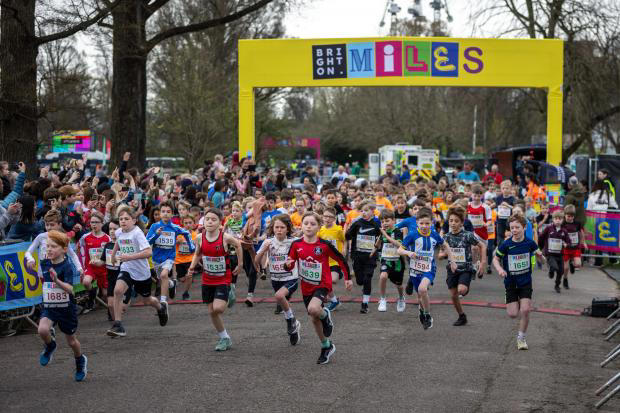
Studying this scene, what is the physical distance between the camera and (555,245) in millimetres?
15406

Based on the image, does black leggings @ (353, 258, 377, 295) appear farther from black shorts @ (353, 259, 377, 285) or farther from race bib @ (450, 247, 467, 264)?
race bib @ (450, 247, 467, 264)

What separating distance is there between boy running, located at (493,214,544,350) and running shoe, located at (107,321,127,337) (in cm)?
482

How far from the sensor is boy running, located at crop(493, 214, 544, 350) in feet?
33.5

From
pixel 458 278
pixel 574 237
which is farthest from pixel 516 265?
pixel 574 237

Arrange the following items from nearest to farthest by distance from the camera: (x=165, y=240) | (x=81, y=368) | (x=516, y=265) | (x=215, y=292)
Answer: (x=81, y=368) → (x=215, y=292) → (x=516, y=265) → (x=165, y=240)

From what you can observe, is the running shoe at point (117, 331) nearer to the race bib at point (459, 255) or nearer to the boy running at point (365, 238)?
the boy running at point (365, 238)

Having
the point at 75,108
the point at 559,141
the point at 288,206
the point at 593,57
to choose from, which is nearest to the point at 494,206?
the point at 288,206

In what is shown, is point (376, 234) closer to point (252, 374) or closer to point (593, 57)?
point (252, 374)

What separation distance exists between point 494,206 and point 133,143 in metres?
9.89

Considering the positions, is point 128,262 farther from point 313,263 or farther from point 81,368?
point 313,263

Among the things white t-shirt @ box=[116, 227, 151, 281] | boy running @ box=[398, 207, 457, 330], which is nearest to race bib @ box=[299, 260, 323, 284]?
boy running @ box=[398, 207, 457, 330]

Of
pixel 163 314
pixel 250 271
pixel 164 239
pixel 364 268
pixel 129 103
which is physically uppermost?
pixel 129 103

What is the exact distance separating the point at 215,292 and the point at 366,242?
3.63 metres

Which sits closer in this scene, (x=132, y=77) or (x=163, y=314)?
(x=163, y=314)
